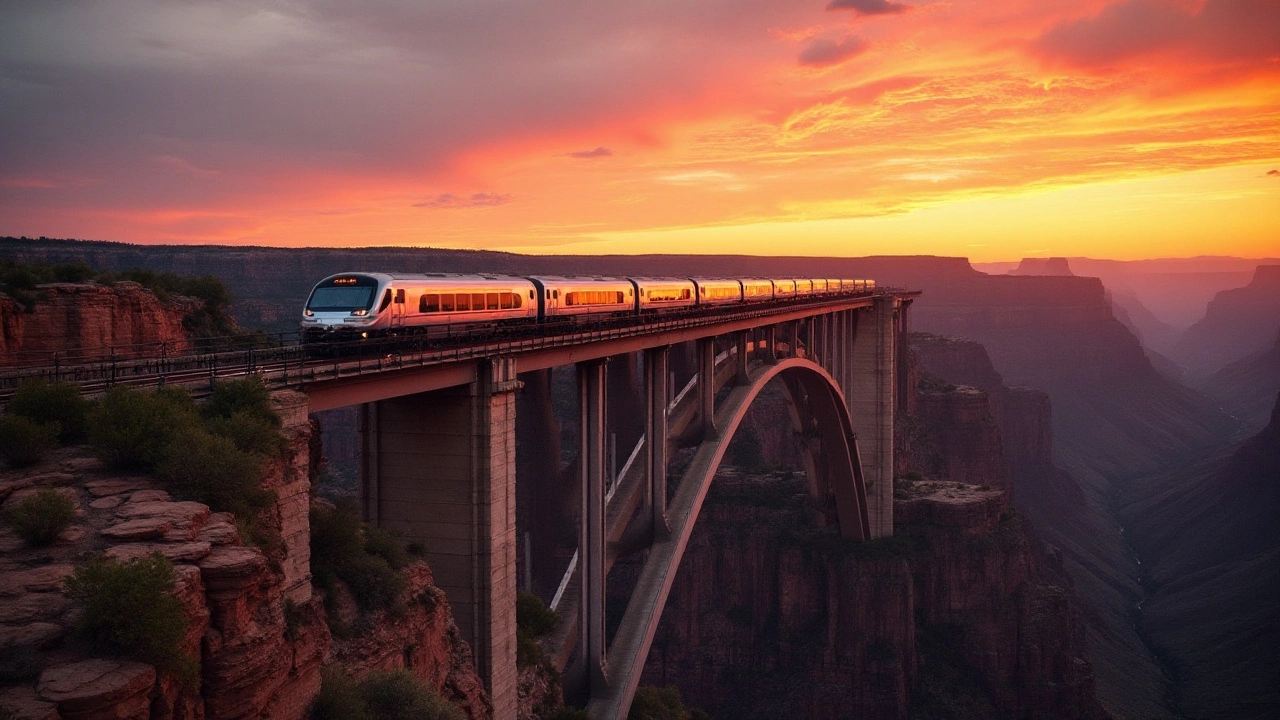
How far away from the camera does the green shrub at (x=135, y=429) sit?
12328 mm

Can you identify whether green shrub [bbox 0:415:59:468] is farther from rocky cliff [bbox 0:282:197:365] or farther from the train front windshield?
rocky cliff [bbox 0:282:197:365]

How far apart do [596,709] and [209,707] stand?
15.8m

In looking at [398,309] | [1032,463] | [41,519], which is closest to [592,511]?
[398,309]

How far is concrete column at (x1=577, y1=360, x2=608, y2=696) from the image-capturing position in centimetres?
2345

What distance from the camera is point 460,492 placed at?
1830 cm

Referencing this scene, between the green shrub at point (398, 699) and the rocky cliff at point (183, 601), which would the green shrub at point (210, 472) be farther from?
the green shrub at point (398, 699)

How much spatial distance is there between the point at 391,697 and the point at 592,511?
10206 millimetres

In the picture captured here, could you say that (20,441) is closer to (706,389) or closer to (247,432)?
(247,432)

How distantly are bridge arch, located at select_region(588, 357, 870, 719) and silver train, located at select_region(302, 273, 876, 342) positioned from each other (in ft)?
17.3

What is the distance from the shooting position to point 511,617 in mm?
19547

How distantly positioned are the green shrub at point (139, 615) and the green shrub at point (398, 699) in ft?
15.4

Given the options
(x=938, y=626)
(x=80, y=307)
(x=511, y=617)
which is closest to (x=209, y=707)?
(x=511, y=617)

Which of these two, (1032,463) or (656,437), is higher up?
(656,437)

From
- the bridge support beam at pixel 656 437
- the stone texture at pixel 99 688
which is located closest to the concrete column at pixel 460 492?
the stone texture at pixel 99 688
